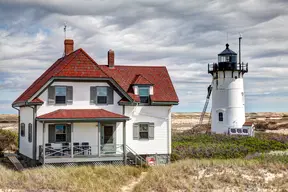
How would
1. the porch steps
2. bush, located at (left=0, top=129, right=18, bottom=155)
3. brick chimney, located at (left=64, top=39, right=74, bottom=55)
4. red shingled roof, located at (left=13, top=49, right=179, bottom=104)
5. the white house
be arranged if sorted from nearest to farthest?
the porch steps, the white house, red shingled roof, located at (left=13, top=49, right=179, bottom=104), brick chimney, located at (left=64, top=39, right=74, bottom=55), bush, located at (left=0, top=129, right=18, bottom=155)

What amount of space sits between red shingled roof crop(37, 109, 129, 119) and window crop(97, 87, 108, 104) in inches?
23.1

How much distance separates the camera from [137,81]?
26734mm

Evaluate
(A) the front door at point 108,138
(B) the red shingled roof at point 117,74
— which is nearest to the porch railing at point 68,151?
(A) the front door at point 108,138

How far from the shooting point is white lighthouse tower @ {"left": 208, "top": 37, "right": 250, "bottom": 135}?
4203 cm

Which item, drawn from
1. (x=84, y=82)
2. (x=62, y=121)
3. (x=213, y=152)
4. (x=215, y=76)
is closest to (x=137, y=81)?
(x=84, y=82)

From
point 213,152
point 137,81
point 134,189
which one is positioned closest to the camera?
point 134,189

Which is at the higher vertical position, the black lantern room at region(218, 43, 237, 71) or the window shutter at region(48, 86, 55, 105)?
the black lantern room at region(218, 43, 237, 71)

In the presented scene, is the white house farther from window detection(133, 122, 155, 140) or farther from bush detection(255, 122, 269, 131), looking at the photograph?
bush detection(255, 122, 269, 131)

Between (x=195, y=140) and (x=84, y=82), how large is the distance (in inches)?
562

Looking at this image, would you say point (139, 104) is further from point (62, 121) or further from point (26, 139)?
point (26, 139)

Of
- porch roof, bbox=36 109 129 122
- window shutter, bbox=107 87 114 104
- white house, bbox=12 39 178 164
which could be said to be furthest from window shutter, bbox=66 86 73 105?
window shutter, bbox=107 87 114 104

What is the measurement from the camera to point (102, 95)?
25438 mm

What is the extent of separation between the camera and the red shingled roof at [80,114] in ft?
76.3

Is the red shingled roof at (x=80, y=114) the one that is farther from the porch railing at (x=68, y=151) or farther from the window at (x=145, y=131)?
the window at (x=145, y=131)
